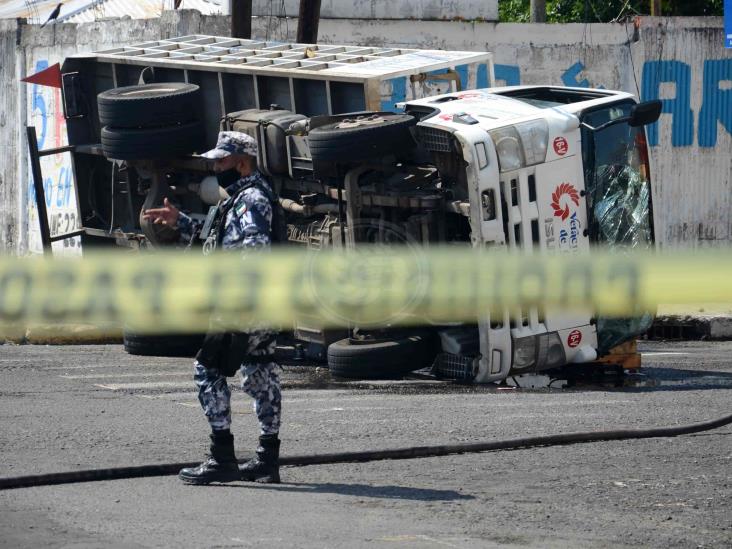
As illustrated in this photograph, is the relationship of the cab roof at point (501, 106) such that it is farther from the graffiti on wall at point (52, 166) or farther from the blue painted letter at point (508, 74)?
the graffiti on wall at point (52, 166)

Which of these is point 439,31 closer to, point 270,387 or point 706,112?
point 706,112

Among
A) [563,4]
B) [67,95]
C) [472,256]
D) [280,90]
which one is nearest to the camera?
[472,256]

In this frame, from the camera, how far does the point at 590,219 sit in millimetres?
12258

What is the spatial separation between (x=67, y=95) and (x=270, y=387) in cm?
891

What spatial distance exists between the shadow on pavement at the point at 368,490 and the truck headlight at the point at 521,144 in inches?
182

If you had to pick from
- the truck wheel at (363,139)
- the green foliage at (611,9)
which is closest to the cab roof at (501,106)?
the truck wheel at (363,139)

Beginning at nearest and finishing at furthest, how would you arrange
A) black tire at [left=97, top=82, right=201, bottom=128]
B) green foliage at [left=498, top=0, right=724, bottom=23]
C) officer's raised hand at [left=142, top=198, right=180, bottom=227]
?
officer's raised hand at [left=142, top=198, right=180, bottom=227] → black tire at [left=97, top=82, right=201, bottom=128] → green foliage at [left=498, top=0, right=724, bottom=23]

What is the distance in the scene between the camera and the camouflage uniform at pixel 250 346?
303 inches

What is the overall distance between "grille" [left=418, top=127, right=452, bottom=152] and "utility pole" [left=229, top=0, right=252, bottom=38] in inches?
270

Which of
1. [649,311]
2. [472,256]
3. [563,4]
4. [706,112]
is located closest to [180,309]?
[472,256]

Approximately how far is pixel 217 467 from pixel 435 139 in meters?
4.96

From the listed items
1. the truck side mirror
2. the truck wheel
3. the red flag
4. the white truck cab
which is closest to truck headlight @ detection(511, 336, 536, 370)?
the white truck cab

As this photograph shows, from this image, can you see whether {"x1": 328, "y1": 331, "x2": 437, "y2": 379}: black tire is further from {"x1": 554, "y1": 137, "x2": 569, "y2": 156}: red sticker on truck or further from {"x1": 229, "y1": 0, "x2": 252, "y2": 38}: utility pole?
{"x1": 229, "y1": 0, "x2": 252, "y2": 38}: utility pole

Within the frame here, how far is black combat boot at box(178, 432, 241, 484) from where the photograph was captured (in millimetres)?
7660
